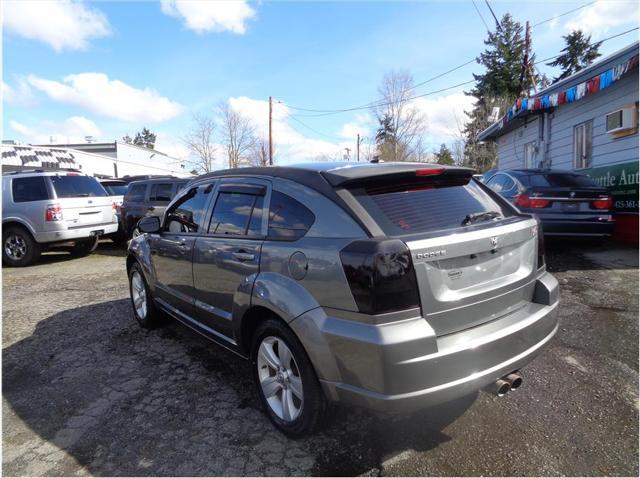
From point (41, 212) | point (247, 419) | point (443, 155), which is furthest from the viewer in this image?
point (443, 155)

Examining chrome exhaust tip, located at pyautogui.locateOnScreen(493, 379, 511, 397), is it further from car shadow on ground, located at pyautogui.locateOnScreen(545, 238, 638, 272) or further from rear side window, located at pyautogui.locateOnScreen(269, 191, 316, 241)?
car shadow on ground, located at pyautogui.locateOnScreen(545, 238, 638, 272)

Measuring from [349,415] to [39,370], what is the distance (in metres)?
2.94

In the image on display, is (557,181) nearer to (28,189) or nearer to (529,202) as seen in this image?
(529,202)

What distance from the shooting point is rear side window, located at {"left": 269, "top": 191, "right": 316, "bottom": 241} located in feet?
8.14

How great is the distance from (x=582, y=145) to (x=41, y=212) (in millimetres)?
13060

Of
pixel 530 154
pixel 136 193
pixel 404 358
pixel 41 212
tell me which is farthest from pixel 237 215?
pixel 530 154

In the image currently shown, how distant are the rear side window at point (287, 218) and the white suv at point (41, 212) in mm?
8040

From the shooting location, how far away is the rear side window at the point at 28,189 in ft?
29.3

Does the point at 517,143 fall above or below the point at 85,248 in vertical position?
above

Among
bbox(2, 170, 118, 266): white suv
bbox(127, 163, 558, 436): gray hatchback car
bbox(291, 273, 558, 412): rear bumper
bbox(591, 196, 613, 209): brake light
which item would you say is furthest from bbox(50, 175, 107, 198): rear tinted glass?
bbox(591, 196, 613, 209): brake light

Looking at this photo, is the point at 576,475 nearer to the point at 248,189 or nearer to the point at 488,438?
the point at 488,438

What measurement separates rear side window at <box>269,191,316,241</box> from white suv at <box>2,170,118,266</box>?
26.4 ft

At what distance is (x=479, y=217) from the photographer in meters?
2.60

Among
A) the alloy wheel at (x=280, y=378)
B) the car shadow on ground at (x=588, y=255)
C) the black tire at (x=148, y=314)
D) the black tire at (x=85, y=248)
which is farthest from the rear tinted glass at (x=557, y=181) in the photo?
the black tire at (x=85, y=248)
